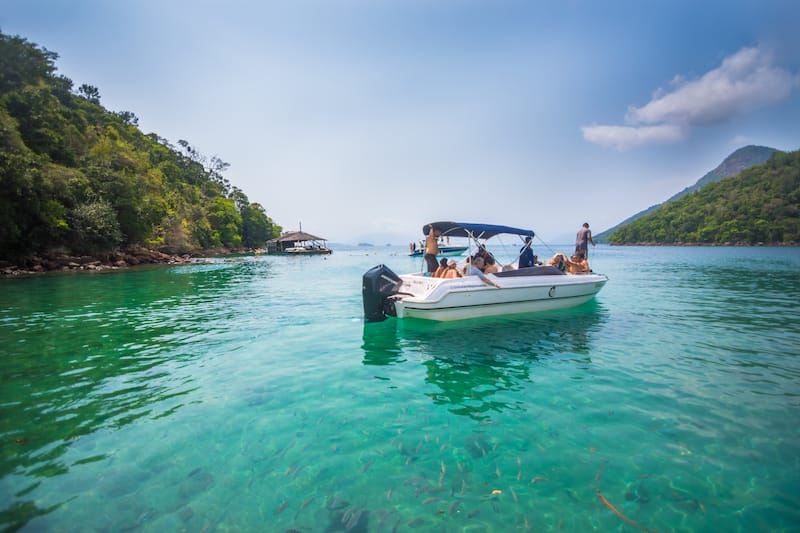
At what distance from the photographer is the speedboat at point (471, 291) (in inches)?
380

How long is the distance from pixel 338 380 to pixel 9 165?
106 feet

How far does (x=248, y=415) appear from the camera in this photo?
4.89m

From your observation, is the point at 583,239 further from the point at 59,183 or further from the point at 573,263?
the point at 59,183

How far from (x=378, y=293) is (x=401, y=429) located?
540cm

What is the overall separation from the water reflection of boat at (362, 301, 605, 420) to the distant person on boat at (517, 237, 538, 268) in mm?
1822

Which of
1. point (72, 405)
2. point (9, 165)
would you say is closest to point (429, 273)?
point (72, 405)

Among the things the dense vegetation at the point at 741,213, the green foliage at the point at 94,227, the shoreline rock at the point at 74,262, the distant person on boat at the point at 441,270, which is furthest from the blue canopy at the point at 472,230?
the dense vegetation at the point at 741,213

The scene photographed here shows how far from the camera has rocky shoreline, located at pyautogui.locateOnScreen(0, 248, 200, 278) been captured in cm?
2531

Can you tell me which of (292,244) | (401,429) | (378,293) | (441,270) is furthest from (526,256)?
(292,244)

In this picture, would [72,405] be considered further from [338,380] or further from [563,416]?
[563,416]

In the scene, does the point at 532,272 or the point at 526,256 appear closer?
the point at 532,272

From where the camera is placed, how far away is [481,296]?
1023 centimetres

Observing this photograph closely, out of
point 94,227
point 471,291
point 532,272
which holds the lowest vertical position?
point 471,291

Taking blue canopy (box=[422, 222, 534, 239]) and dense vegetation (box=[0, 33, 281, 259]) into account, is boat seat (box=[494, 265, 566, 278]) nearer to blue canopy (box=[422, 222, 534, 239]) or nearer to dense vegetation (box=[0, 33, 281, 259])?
blue canopy (box=[422, 222, 534, 239])
